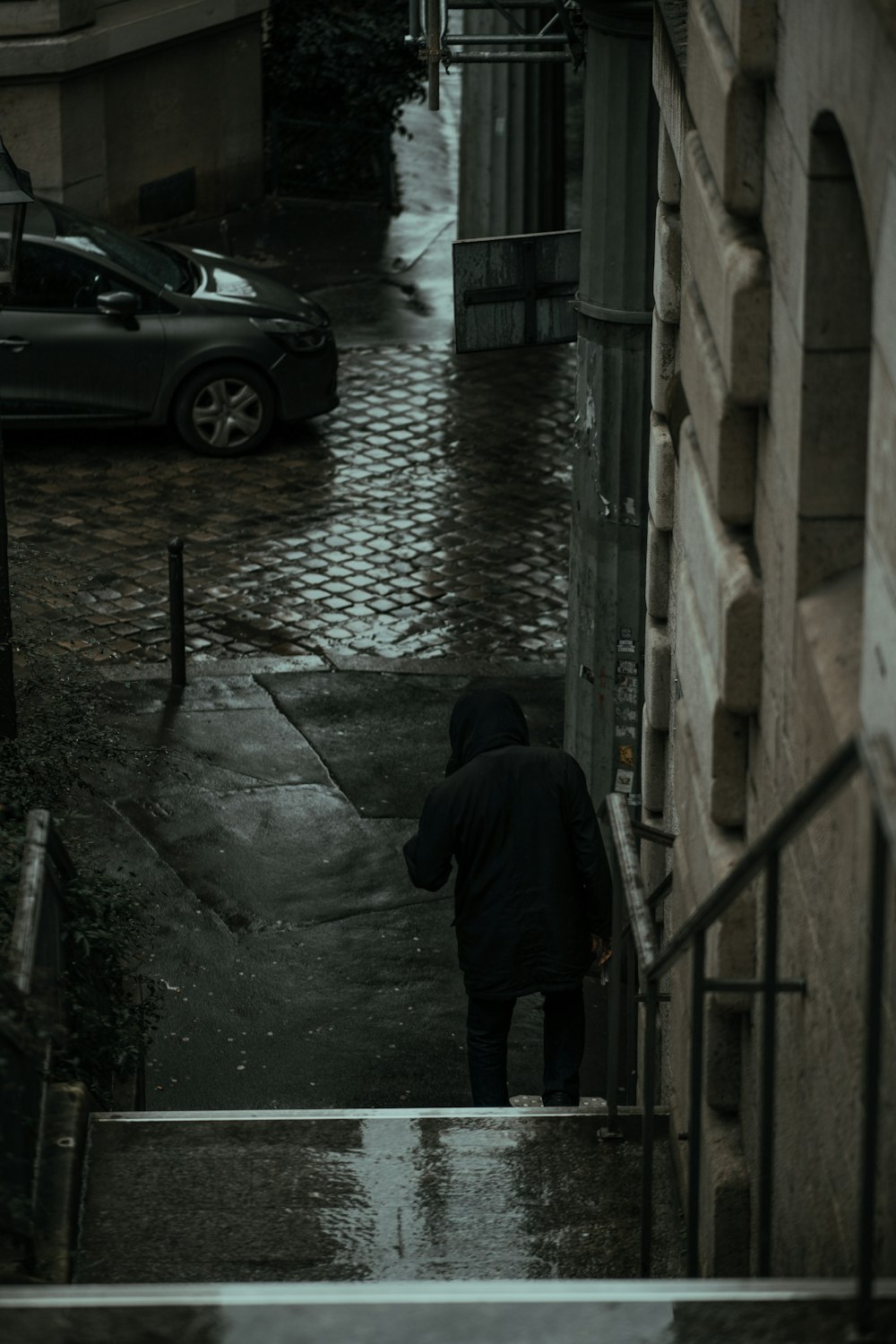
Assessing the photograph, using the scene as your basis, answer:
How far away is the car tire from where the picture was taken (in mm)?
14188

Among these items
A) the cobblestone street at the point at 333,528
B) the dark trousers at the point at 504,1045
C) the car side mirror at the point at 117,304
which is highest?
the car side mirror at the point at 117,304

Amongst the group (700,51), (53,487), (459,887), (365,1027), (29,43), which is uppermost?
(29,43)

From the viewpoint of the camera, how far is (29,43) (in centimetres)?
1758

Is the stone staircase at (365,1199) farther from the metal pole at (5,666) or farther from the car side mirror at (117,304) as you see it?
the car side mirror at (117,304)

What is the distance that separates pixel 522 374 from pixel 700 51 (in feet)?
36.3

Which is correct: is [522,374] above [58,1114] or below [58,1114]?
above

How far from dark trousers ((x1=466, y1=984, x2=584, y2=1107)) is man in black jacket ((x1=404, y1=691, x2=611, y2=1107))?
0.12ft

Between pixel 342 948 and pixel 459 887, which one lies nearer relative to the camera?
pixel 459 887

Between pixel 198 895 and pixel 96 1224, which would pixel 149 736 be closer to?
pixel 198 895

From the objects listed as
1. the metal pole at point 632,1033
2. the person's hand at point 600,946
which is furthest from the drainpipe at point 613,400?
the metal pole at point 632,1033

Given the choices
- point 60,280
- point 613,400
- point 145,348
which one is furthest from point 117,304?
point 613,400

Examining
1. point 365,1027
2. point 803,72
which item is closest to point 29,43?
point 365,1027

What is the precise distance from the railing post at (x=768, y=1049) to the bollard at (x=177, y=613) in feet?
24.4

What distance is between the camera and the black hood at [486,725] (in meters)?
7.07
